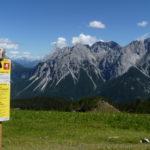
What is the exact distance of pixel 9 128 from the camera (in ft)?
112

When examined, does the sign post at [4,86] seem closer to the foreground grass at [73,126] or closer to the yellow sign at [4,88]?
the yellow sign at [4,88]

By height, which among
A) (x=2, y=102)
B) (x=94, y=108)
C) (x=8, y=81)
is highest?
(x=8, y=81)

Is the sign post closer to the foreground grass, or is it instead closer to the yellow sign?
the yellow sign

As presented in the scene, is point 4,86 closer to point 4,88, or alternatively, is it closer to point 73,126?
point 4,88

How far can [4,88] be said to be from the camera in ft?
45.6

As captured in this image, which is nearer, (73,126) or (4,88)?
Answer: (4,88)

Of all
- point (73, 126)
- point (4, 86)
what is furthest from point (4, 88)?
point (73, 126)

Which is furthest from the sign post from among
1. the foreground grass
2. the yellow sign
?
the foreground grass

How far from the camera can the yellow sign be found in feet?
45.1

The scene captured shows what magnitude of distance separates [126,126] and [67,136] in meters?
10.6

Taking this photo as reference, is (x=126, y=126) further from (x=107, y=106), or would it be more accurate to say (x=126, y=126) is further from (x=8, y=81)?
(x=107, y=106)

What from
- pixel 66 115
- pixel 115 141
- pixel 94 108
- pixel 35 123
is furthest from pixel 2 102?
pixel 94 108

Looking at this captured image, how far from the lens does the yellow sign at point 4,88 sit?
13758 millimetres

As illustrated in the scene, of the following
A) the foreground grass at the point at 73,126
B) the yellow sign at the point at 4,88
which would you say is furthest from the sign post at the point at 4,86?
the foreground grass at the point at 73,126
